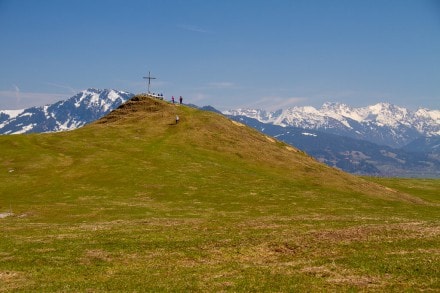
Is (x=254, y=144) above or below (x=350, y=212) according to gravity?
above

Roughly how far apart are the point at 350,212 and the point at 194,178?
3158cm

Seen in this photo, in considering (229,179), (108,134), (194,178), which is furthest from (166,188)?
(108,134)

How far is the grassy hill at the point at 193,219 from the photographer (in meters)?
31.3

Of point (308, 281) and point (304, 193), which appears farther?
point (304, 193)

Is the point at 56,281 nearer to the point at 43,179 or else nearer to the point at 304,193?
the point at 43,179

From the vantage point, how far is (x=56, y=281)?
101ft

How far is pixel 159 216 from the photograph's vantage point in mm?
59062

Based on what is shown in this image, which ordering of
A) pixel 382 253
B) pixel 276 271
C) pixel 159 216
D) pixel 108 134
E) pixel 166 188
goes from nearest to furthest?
pixel 276 271, pixel 382 253, pixel 159 216, pixel 166 188, pixel 108 134

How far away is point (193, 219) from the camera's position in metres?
56.4

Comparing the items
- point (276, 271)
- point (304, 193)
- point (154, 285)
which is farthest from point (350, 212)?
point (154, 285)

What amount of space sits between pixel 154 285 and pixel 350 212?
150 feet

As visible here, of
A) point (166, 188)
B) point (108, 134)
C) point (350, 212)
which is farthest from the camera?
point (108, 134)

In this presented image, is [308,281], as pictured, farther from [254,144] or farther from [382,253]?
[254,144]

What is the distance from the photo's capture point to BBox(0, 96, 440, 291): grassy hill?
31.3 m
